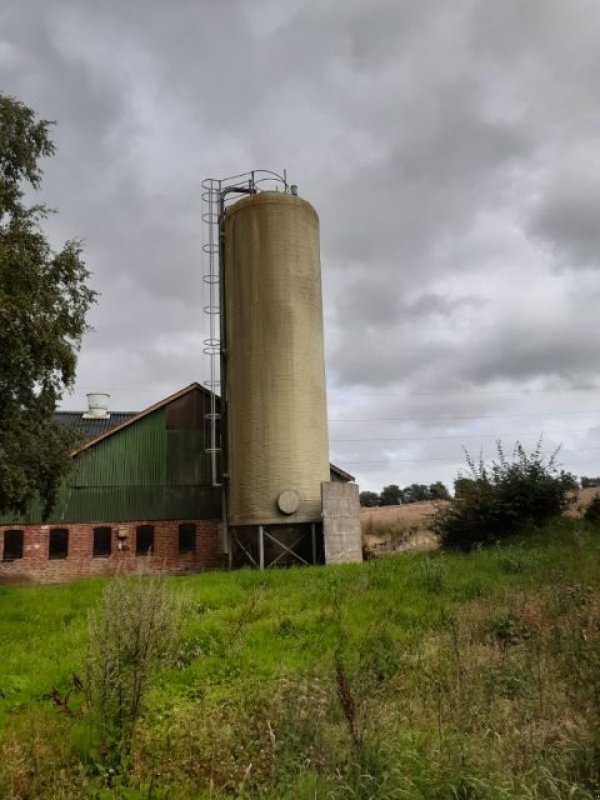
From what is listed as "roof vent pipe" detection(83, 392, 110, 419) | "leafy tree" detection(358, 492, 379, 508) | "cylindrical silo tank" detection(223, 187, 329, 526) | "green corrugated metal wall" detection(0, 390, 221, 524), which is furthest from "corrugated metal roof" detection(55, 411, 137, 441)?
"leafy tree" detection(358, 492, 379, 508)

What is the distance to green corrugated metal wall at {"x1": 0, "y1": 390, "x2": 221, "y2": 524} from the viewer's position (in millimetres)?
25266

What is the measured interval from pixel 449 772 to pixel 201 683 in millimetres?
3840

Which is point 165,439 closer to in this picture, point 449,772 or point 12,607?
point 12,607

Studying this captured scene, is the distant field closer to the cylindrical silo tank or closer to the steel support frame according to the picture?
the steel support frame

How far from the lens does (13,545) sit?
2419 centimetres

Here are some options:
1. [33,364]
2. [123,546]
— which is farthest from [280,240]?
[123,546]

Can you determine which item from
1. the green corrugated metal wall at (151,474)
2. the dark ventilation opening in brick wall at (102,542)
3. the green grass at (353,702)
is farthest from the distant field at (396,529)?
the green grass at (353,702)

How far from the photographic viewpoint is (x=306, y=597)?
12523 millimetres

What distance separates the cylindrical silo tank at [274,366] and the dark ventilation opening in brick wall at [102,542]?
4989 millimetres

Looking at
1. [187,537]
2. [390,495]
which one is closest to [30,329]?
[187,537]

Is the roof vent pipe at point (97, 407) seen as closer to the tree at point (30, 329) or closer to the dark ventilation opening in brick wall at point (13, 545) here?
the dark ventilation opening in brick wall at point (13, 545)

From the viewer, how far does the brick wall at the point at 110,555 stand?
2406 centimetres

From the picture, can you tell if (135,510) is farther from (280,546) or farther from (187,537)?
(280,546)

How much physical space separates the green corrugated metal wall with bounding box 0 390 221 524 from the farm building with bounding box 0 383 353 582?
0.12 ft
